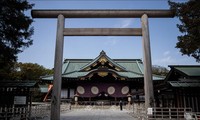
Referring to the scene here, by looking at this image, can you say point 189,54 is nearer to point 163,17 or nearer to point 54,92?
point 163,17

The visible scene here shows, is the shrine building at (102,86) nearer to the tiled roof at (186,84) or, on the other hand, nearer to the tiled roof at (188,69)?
the tiled roof at (188,69)

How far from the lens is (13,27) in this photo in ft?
33.6

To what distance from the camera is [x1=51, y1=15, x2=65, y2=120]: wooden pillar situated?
10016 mm

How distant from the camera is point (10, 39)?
10.3 m

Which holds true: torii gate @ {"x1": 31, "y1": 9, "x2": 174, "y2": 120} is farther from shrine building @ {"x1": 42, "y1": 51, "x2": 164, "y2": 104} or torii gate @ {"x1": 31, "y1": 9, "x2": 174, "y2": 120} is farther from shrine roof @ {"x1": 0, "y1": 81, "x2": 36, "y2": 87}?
shrine building @ {"x1": 42, "y1": 51, "x2": 164, "y2": 104}

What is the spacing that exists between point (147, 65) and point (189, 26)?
2.92 meters

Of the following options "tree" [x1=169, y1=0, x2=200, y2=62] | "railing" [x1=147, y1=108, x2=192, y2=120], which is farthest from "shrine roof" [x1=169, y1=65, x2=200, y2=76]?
"tree" [x1=169, y1=0, x2=200, y2=62]

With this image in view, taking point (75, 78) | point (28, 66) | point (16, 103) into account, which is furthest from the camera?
point (28, 66)

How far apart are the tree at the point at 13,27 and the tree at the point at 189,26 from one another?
27.4ft

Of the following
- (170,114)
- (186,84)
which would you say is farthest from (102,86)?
(170,114)

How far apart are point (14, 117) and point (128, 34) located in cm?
756

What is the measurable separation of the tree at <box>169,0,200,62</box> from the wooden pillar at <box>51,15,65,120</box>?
6.45m

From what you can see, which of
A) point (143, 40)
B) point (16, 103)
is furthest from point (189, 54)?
point (16, 103)

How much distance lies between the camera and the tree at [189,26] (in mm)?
9656
